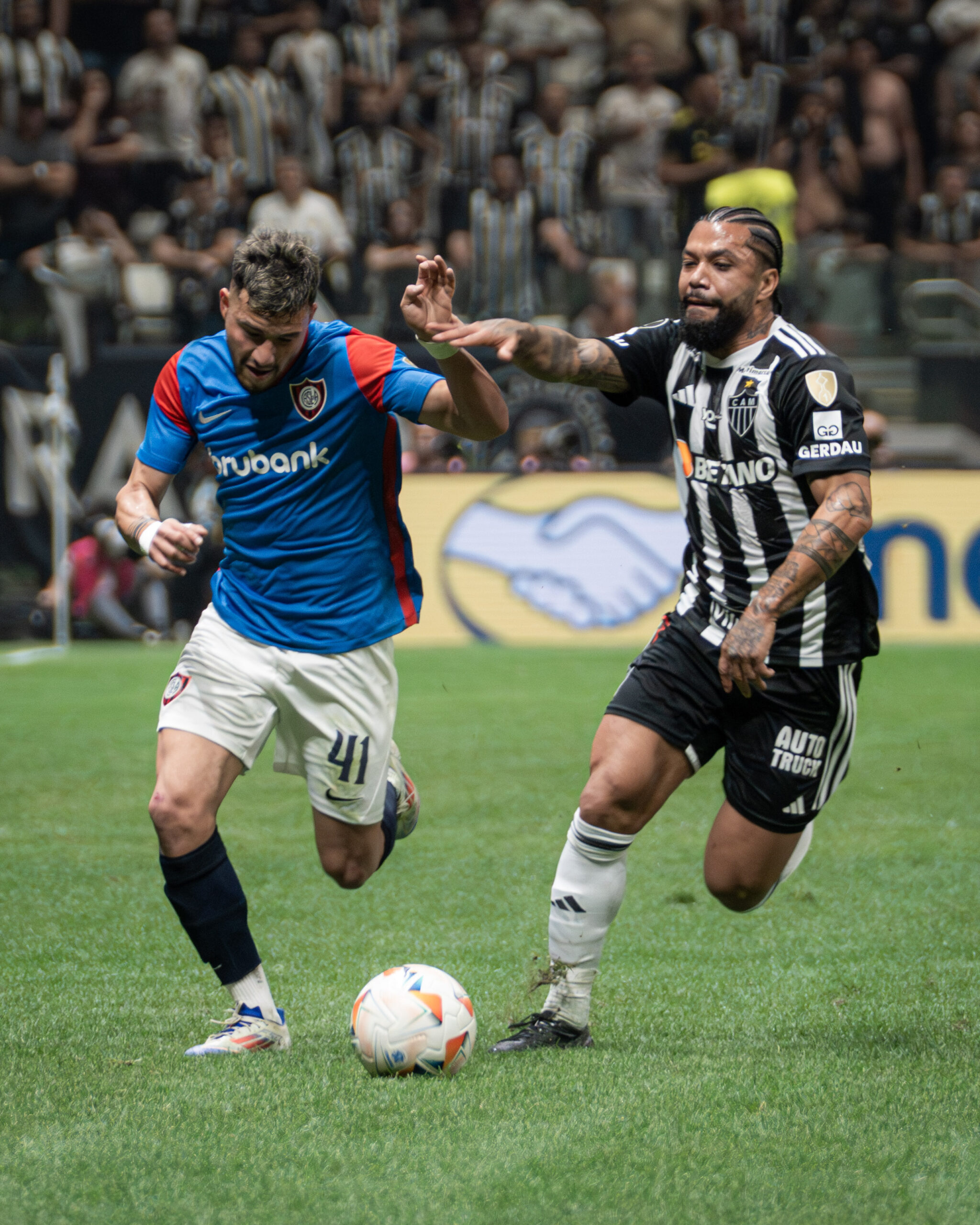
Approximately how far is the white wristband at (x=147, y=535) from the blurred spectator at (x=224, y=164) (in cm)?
1317

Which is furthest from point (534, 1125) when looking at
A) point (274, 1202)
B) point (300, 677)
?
point (300, 677)

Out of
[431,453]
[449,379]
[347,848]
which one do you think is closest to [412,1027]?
[347,848]

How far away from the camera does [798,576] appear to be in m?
3.99

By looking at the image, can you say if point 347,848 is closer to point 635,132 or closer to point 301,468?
point 301,468

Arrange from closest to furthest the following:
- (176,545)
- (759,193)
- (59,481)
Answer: (176,545), (759,193), (59,481)

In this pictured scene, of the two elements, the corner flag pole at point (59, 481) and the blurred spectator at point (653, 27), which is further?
the blurred spectator at point (653, 27)

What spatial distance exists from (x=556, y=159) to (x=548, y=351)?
42.1ft

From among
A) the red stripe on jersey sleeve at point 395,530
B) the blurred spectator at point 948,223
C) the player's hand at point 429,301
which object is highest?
the blurred spectator at point 948,223

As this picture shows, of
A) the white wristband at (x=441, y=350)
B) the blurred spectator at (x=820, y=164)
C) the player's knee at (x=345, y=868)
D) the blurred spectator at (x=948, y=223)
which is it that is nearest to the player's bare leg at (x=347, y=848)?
the player's knee at (x=345, y=868)

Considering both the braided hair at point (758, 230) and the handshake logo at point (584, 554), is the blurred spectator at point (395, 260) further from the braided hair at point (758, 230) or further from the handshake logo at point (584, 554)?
the braided hair at point (758, 230)

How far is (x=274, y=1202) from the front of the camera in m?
2.96

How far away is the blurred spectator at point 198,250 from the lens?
15.7m

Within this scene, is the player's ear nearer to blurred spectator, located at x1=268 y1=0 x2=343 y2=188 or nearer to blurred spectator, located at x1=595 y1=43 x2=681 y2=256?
blurred spectator, located at x1=595 y1=43 x2=681 y2=256

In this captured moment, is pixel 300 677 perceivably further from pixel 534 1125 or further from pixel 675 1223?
pixel 675 1223
